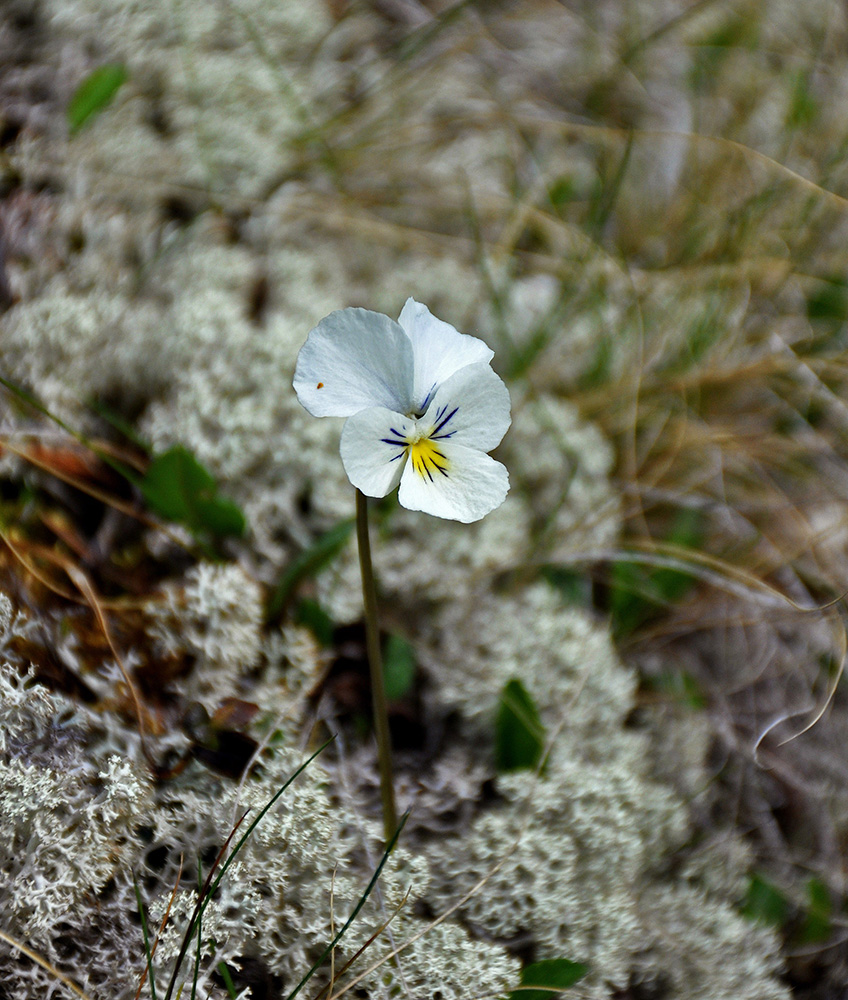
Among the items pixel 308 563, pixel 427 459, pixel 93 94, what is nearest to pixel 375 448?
pixel 427 459

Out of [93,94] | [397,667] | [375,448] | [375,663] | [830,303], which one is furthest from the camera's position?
[830,303]

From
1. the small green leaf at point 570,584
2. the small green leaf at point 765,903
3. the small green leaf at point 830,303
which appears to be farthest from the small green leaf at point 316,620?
the small green leaf at point 830,303

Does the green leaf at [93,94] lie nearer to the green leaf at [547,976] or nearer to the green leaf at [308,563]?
the green leaf at [308,563]

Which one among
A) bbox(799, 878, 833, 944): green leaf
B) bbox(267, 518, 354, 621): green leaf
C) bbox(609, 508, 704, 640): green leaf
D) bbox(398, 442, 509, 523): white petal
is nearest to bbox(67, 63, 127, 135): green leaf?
bbox(267, 518, 354, 621): green leaf

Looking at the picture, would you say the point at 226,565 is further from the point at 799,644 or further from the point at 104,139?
the point at 799,644

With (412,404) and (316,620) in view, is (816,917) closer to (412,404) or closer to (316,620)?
(316,620)
